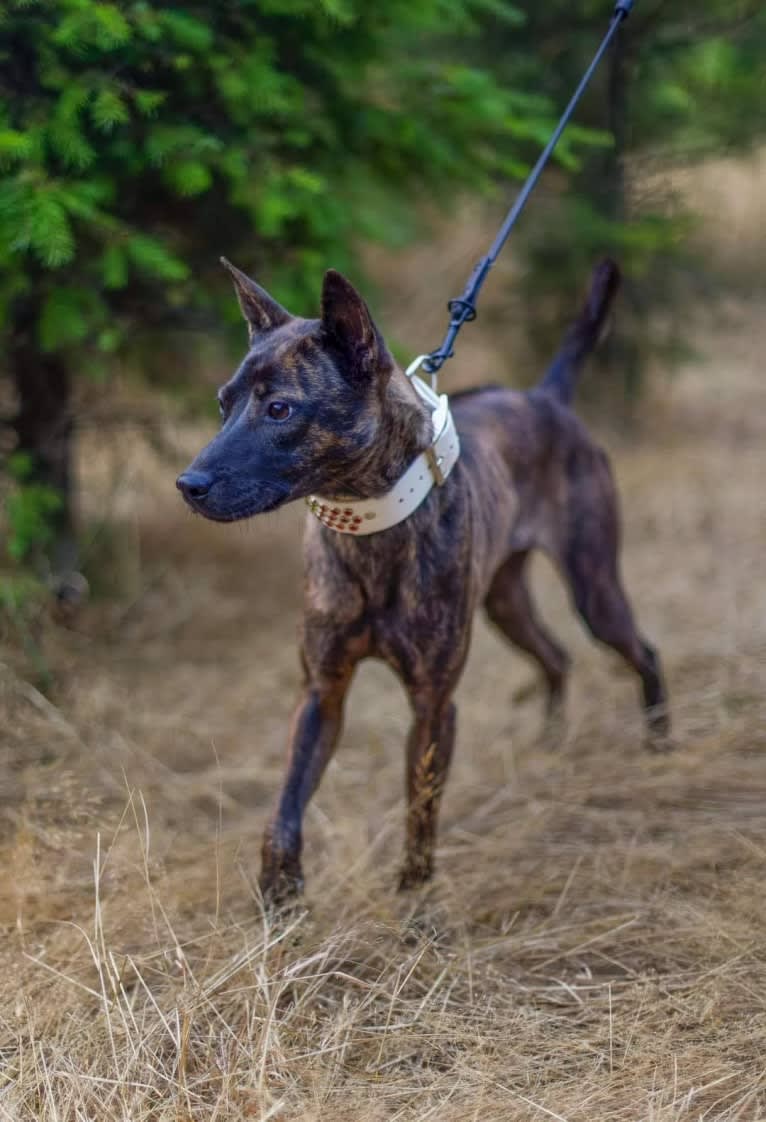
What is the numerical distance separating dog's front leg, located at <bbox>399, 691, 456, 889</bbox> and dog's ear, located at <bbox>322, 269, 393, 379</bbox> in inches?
40.1

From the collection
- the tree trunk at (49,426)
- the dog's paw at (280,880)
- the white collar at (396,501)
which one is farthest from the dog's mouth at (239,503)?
the tree trunk at (49,426)

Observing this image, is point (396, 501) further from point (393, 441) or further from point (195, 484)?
point (195, 484)

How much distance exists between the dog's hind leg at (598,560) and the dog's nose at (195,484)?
2165 millimetres

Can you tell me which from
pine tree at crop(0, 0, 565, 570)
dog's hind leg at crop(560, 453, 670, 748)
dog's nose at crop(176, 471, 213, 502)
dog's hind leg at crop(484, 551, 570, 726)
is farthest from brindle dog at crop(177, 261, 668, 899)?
pine tree at crop(0, 0, 565, 570)

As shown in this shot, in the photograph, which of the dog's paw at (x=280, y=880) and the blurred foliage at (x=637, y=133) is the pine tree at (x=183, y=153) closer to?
the blurred foliage at (x=637, y=133)

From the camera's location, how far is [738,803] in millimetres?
4578

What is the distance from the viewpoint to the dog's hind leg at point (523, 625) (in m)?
5.17

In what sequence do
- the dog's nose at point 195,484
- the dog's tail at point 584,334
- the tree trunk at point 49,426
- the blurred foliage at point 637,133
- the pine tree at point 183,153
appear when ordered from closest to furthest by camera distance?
the dog's nose at point 195,484, the pine tree at point 183,153, the dog's tail at point 584,334, the tree trunk at point 49,426, the blurred foliage at point 637,133

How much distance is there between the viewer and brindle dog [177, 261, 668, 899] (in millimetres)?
3086

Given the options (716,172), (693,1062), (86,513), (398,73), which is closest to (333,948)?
(693,1062)

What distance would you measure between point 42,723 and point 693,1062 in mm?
2700

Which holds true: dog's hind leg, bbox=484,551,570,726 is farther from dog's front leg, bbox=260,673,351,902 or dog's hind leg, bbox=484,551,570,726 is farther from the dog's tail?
dog's front leg, bbox=260,673,351,902

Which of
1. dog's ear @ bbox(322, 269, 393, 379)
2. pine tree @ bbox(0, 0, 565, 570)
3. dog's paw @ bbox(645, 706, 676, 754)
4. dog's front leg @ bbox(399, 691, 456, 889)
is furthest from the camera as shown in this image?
dog's paw @ bbox(645, 706, 676, 754)

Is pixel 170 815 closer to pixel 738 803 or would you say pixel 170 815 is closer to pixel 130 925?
pixel 130 925
